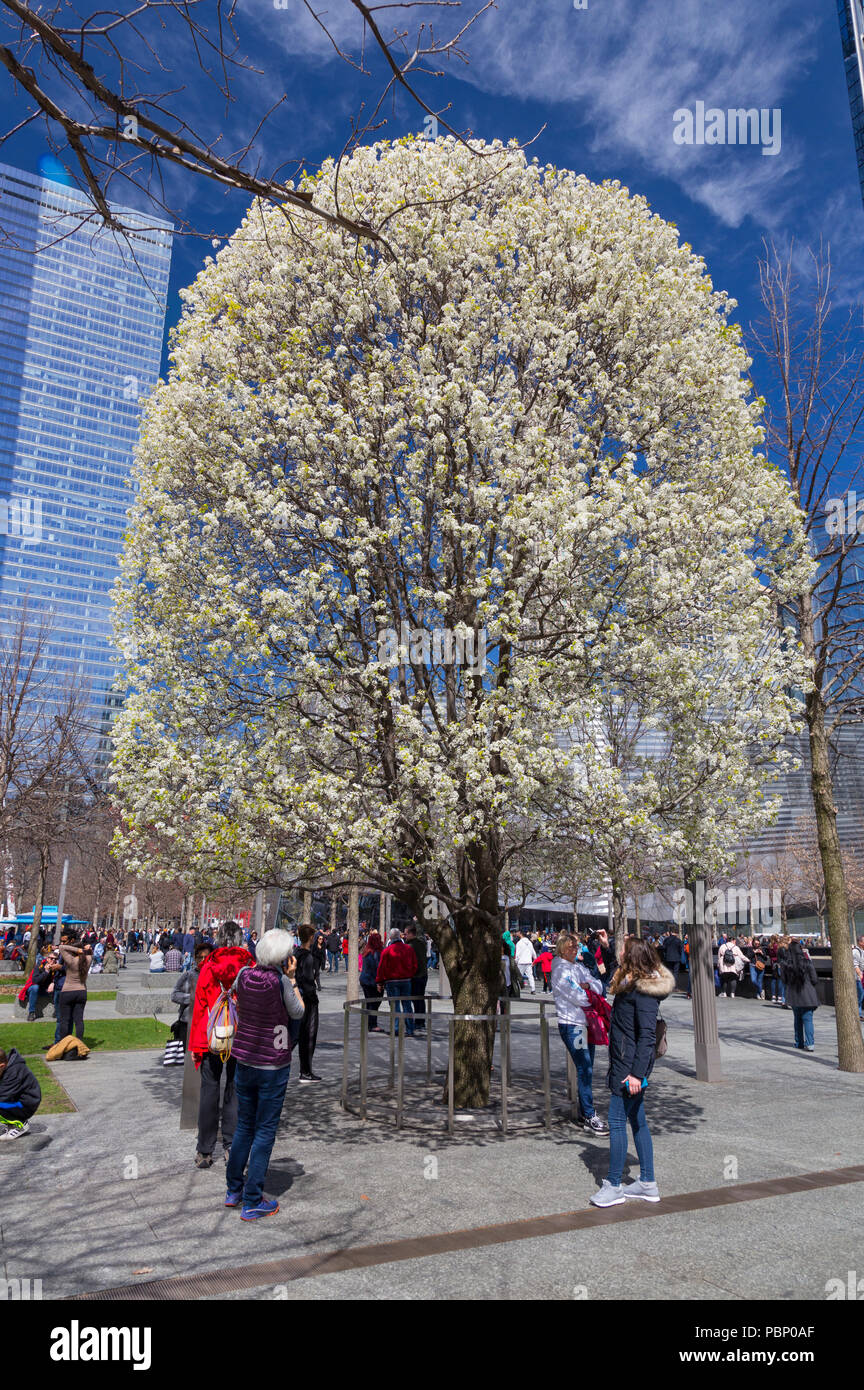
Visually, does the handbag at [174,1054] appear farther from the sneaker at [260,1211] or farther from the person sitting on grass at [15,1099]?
the sneaker at [260,1211]

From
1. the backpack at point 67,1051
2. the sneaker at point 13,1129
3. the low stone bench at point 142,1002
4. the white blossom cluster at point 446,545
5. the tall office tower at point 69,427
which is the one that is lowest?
the low stone bench at point 142,1002

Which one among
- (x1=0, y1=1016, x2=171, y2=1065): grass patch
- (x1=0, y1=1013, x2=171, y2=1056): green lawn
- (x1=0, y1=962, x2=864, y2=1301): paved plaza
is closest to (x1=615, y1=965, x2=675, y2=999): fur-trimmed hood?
(x1=0, y1=962, x2=864, y2=1301): paved plaza

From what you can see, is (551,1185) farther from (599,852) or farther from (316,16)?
(316,16)

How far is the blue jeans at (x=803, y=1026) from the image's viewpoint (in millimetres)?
14724

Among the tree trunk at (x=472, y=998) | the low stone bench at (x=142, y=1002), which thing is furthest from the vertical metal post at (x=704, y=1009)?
the low stone bench at (x=142, y=1002)

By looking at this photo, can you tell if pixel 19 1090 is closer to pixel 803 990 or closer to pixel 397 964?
pixel 397 964

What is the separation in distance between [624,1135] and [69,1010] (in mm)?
9653

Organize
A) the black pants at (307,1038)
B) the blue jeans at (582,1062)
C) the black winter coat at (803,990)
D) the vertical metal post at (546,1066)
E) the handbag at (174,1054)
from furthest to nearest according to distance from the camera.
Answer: the black winter coat at (803,990), the handbag at (174,1054), the black pants at (307,1038), the blue jeans at (582,1062), the vertical metal post at (546,1066)

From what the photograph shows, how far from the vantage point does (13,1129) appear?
767 centimetres

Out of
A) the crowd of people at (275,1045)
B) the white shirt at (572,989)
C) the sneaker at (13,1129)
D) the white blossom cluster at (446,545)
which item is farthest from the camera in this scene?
the white shirt at (572,989)

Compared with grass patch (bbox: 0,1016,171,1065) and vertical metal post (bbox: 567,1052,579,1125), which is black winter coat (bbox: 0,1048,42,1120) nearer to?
vertical metal post (bbox: 567,1052,579,1125)

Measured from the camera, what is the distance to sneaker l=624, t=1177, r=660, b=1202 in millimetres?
5980

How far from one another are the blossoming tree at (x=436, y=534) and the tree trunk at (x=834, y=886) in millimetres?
4372

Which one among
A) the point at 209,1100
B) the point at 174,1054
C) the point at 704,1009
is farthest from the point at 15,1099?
the point at 704,1009
